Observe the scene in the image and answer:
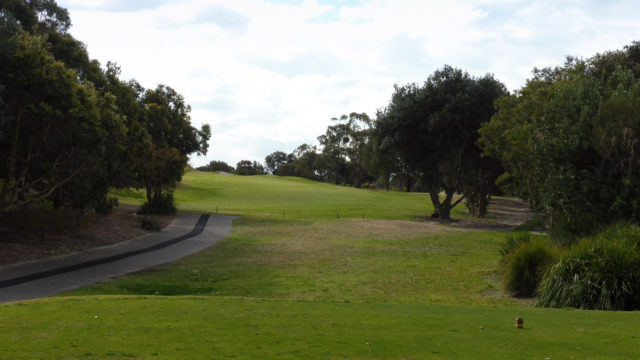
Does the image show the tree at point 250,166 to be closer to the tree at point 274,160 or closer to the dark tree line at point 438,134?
the tree at point 274,160

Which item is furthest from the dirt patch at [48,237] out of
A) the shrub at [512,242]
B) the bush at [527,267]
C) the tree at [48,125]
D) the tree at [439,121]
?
the tree at [439,121]

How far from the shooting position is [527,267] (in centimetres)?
1472

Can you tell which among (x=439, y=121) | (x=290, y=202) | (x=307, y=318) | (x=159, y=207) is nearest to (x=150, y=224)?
(x=159, y=207)

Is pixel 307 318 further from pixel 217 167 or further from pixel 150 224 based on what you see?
pixel 217 167

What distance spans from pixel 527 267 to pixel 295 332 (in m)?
9.54

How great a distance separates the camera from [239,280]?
16.6 meters

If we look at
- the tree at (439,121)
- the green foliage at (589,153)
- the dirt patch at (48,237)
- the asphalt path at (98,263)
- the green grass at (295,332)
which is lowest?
the asphalt path at (98,263)

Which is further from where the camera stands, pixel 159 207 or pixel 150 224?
pixel 159 207

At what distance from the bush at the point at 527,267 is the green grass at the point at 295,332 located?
4.79m

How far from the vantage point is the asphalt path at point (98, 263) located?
1445 cm

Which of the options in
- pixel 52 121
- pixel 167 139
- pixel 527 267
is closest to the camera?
pixel 527 267

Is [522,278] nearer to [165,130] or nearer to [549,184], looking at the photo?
[549,184]

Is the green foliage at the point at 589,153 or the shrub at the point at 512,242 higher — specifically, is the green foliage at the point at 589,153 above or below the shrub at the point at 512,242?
above

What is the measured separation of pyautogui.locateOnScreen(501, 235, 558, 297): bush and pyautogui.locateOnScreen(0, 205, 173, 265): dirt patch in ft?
51.2
